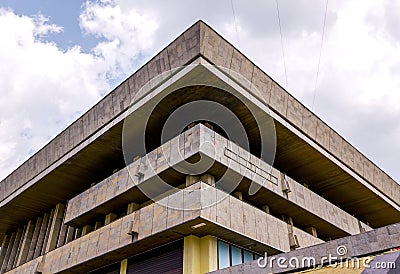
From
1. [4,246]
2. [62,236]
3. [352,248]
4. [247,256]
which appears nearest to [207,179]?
[247,256]

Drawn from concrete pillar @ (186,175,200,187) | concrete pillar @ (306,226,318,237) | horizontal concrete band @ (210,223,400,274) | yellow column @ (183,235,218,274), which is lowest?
horizontal concrete band @ (210,223,400,274)

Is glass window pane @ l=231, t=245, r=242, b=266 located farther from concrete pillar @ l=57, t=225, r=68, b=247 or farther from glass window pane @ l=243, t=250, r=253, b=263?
concrete pillar @ l=57, t=225, r=68, b=247

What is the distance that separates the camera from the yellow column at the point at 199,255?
46.5ft

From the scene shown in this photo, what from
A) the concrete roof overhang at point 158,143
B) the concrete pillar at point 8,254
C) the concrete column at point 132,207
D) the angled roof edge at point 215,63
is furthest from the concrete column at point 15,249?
the concrete column at point 132,207

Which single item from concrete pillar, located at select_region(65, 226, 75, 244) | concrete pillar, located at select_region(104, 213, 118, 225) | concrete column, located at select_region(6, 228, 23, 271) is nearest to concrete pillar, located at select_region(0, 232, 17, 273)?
concrete column, located at select_region(6, 228, 23, 271)

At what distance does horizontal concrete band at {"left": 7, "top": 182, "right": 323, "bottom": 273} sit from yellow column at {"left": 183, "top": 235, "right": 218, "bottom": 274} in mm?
432

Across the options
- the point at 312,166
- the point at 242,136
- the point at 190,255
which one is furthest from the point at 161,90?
the point at 312,166

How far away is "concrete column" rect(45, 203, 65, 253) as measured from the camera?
72.8 ft

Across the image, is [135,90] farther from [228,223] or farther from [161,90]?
[228,223]

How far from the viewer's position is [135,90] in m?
17.4

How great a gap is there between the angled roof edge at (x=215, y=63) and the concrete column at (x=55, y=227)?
2.47m

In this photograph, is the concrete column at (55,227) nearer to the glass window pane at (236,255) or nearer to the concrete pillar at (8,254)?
the concrete pillar at (8,254)

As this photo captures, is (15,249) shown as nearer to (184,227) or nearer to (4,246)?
(4,246)

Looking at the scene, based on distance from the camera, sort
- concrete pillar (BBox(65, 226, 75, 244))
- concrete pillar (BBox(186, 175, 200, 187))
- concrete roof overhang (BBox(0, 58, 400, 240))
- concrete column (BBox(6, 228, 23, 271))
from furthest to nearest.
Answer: concrete column (BBox(6, 228, 23, 271)), concrete pillar (BBox(65, 226, 75, 244)), concrete roof overhang (BBox(0, 58, 400, 240)), concrete pillar (BBox(186, 175, 200, 187))
